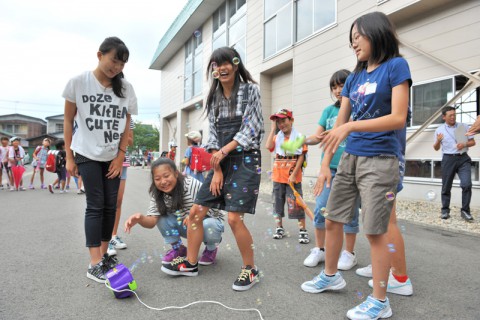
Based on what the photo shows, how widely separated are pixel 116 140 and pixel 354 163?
6.35 feet

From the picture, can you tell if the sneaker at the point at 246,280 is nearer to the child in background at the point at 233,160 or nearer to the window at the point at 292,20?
the child in background at the point at 233,160

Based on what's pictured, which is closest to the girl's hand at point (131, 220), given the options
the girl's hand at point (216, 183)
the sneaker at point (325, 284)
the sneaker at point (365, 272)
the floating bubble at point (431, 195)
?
the girl's hand at point (216, 183)

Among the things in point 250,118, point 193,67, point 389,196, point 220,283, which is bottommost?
point 220,283

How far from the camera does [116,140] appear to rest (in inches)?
107

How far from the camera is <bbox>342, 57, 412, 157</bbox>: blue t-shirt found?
73.6 inches

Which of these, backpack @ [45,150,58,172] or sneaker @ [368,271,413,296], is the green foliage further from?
sneaker @ [368,271,413,296]

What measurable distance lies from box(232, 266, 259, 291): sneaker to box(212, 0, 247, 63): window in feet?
42.4

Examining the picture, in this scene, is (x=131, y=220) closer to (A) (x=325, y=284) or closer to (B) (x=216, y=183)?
(B) (x=216, y=183)

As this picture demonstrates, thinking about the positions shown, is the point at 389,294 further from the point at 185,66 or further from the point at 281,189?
the point at 185,66

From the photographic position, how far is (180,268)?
261 cm

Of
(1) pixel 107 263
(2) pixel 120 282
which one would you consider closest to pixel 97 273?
(1) pixel 107 263

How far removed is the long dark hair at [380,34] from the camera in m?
1.91

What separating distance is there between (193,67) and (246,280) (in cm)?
2122

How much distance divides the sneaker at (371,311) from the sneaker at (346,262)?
35.0 inches
